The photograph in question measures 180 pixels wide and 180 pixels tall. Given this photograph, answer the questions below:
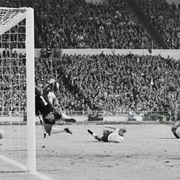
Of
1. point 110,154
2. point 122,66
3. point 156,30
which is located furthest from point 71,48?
point 110,154

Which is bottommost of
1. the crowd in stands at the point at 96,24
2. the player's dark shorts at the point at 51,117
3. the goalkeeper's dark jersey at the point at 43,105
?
the player's dark shorts at the point at 51,117

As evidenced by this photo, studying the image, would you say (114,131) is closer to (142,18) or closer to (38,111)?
(38,111)

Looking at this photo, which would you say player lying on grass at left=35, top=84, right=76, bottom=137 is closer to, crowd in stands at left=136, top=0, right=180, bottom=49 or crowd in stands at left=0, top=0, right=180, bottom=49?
→ crowd in stands at left=0, top=0, right=180, bottom=49

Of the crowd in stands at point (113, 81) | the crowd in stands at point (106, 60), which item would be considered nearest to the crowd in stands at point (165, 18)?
the crowd in stands at point (106, 60)

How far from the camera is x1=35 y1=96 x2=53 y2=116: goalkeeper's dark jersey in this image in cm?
2131

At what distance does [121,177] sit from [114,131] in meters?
11.4

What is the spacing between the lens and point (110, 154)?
17.2 metres

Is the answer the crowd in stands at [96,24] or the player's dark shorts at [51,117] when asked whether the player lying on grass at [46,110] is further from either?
the crowd in stands at [96,24]

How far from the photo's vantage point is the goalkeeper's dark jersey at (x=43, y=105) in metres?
21.3

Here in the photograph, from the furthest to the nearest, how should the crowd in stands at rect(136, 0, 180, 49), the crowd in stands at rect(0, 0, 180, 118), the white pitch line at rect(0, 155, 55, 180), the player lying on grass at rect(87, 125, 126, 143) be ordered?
the crowd in stands at rect(136, 0, 180, 49)
the crowd in stands at rect(0, 0, 180, 118)
the player lying on grass at rect(87, 125, 126, 143)
the white pitch line at rect(0, 155, 55, 180)

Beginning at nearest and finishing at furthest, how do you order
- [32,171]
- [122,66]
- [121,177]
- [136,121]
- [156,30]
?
1. [121,177]
2. [32,171]
3. [136,121]
4. [122,66]
5. [156,30]

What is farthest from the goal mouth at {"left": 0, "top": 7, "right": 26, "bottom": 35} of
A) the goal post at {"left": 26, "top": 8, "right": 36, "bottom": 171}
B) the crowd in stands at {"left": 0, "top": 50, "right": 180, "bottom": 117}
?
the crowd in stands at {"left": 0, "top": 50, "right": 180, "bottom": 117}

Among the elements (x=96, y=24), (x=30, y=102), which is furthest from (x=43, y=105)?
(x=96, y=24)

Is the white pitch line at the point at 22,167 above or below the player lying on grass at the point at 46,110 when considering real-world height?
below
